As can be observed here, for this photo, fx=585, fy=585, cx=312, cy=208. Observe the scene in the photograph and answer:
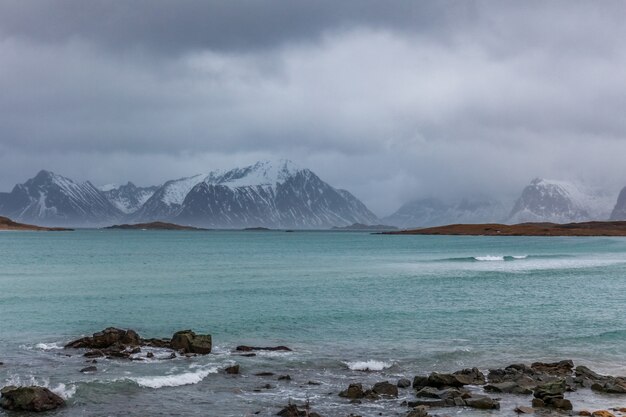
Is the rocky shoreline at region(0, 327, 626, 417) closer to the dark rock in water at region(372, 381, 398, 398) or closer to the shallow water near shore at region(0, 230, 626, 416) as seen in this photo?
the dark rock in water at region(372, 381, 398, 398)

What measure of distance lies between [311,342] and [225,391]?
13.4 m

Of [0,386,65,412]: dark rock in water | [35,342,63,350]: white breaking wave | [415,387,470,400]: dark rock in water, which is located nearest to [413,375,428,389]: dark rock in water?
[415,387,470,400]: dark rock in water

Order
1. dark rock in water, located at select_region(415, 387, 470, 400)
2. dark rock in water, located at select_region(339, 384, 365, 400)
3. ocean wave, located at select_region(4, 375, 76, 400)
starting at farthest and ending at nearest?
1. dark rock in water, located at select_region(339, 384, 365, 400)
2. ocean wave, located at select_region(4, 375, 76, 400)
3. dark rock in water, located at select_region(415, 387, 470, 400)

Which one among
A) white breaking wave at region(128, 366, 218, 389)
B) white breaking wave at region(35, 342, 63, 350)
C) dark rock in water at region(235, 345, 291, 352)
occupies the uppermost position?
dark rock in water at region(235, 345, 291, 352)

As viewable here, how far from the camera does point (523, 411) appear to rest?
2730cm

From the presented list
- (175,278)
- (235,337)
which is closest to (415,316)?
(235,337)

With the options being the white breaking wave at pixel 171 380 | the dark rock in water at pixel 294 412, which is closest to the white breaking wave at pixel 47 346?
the white breaking wave at pixel 171 380

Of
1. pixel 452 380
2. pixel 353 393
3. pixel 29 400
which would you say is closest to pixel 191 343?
pixel 29 400

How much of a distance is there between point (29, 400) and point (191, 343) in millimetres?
13477

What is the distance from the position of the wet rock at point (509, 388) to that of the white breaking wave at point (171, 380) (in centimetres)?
1577

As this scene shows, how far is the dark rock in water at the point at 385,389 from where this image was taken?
30022 millimetres

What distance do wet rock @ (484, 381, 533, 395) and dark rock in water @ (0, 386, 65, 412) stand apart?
21672 mm

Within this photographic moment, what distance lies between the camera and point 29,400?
1059 inches

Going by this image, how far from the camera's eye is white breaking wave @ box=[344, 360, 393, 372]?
35.6m
